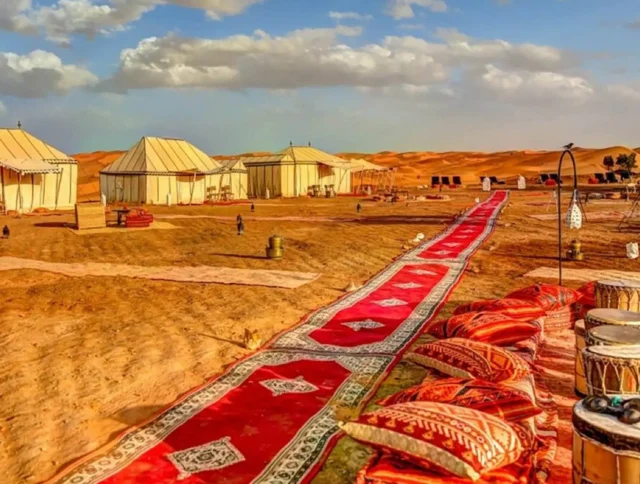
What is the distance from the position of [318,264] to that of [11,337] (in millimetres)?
6545

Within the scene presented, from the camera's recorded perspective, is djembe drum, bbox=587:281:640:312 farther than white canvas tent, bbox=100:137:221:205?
No

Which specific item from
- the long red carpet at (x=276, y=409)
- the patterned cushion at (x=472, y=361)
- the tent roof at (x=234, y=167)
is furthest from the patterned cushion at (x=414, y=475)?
the tent roof at (x=234, y=167)

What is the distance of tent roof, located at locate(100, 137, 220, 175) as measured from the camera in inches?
1258

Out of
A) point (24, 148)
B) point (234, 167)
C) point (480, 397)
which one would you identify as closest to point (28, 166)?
point (24, 148)

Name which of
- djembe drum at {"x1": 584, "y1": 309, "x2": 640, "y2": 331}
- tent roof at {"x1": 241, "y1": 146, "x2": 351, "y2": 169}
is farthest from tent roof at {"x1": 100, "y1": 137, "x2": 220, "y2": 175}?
djembe drum at {"x1": 584, "y1": 309, "x2": 640, "y2": 331}

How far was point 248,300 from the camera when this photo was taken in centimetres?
930

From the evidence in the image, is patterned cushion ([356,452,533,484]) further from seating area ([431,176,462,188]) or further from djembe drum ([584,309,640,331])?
seating area ([431,176,462,188])

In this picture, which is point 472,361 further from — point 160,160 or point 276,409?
point 160,160

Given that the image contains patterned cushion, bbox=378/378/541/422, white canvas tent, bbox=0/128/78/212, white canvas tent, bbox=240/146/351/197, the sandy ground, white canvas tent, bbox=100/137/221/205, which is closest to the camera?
patterned cushion, bbox=378/378/541/422

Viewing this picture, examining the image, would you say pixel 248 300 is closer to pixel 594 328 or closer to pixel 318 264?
pixel 318 264

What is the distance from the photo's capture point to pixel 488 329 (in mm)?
5840

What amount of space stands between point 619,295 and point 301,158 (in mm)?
33963

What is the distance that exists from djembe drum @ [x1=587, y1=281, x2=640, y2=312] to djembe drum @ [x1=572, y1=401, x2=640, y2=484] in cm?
387

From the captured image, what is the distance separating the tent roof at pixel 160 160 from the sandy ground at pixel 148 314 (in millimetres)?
13183
